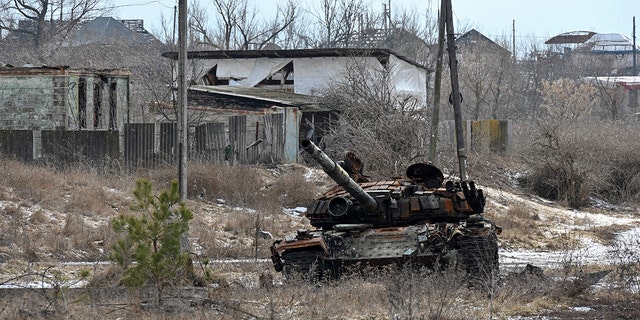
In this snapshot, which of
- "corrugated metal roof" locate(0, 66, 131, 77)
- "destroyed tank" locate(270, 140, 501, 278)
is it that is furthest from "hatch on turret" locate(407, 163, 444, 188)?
"corrugated metal roof" locate(0, 66, 131, 77)

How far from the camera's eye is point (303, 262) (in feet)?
47.5

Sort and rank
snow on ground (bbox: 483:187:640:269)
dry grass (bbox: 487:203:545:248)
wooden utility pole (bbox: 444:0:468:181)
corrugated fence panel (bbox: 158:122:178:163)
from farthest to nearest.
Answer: corrugated fence panel (bbox: 158:122:178:163) < dry grass (bbox: 487:203:545:248) < wooden utility pole (bbox: 444:0:468:181) < snow on ground (bbox: 483:187:640:269)

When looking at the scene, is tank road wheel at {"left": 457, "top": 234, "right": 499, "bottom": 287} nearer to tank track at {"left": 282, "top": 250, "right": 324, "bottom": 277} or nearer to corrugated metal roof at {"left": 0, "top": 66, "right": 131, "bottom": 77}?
tank track at {"left": 282, "top": 250, "right": 324, "bottom": 277}

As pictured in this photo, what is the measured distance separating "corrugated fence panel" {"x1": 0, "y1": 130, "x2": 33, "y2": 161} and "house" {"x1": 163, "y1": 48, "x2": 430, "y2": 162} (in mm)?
5339

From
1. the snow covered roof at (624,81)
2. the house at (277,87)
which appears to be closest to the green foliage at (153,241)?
the house at (277,87)

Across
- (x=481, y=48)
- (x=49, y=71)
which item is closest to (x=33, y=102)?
(x=49, y=71)

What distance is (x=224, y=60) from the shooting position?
40.1m

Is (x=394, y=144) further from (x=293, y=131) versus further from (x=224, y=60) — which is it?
(x=224, y=60)

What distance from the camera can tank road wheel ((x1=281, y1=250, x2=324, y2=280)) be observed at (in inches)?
567

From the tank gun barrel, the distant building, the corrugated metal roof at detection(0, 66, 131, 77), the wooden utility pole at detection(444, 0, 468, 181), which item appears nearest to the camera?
the tank gun barrel

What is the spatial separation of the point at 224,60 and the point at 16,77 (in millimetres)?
12372

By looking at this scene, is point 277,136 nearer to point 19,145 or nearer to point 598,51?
point 19,145

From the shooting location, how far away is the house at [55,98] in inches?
1115

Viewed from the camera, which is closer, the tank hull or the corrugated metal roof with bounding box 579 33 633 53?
the tank hull
